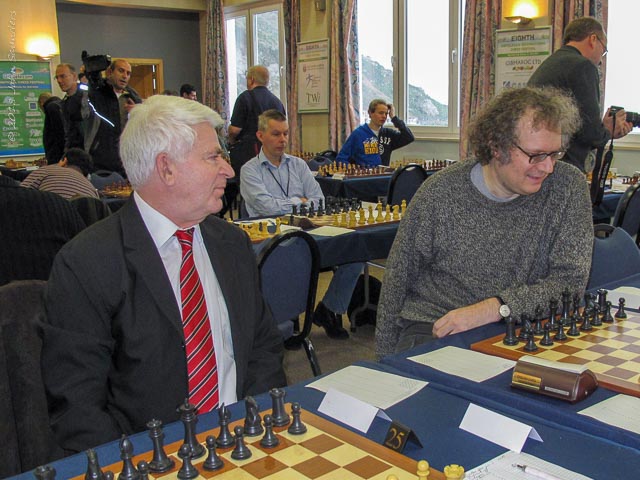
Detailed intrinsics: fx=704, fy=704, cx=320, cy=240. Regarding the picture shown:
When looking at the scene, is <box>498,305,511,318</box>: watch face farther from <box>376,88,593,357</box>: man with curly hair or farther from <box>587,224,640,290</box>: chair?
<box>587,224,640,290</box>: chair

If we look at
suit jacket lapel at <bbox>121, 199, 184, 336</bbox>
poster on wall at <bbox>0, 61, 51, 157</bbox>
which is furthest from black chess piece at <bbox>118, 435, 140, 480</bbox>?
poster on wall at <bbox>0, 61, 51, 157</bbox>

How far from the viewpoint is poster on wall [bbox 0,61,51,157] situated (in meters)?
9.82

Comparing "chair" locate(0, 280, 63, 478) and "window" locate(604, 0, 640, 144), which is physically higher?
"window" locate(604, 0, 640, 144)

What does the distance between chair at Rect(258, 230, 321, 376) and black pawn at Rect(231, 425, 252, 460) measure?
1491 millimetres

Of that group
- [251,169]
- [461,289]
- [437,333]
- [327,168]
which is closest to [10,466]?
[437,333]

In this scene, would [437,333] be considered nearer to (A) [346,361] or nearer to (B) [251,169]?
(A) [346,361]

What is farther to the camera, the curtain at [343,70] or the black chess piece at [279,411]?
the curtain at [343,70]

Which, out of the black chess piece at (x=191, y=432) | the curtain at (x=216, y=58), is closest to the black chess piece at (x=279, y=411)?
the black chess piece at (x=191, y=432)

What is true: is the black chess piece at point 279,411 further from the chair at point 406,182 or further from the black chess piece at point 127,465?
the chair at point 406,182

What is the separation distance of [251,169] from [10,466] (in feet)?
10.1

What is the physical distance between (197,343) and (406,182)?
3823mm

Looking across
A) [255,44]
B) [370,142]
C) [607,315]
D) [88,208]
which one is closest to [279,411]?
[607,315]

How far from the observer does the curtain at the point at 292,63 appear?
10.2 meters

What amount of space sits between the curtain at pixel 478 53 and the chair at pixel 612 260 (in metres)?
4.93
